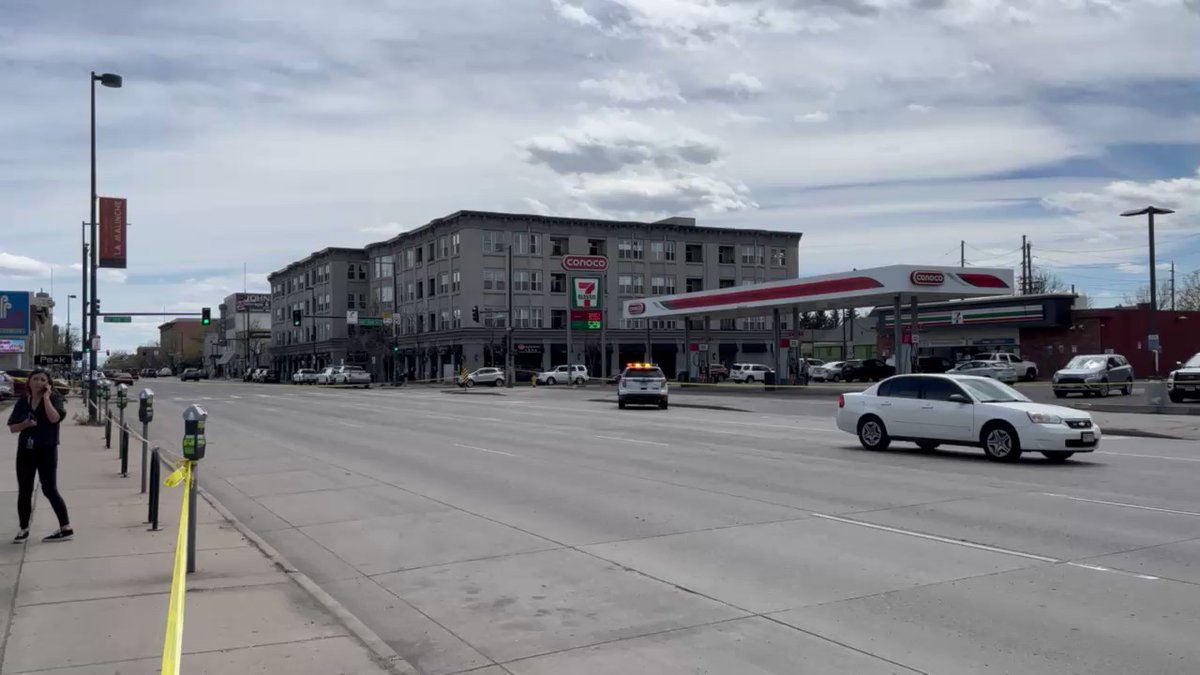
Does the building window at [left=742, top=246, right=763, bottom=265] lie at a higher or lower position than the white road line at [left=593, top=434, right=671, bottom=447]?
higher

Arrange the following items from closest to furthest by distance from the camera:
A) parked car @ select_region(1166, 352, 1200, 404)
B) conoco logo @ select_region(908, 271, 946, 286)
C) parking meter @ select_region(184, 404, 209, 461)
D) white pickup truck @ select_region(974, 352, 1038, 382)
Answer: parking meter @ select_region(184, 404, 209, 461) → parked car @ select_region(1166, 352, 1200, 404) → conoco logo @ select_region(908, 271, 946, 286) → white pickup truck @ select_region(974, 352, 1038, 382)

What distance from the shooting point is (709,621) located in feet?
23.1

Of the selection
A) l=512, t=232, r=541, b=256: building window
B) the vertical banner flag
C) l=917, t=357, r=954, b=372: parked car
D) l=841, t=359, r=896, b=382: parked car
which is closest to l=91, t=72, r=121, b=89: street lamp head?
the vertical banner flag

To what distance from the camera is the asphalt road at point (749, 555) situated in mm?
6391

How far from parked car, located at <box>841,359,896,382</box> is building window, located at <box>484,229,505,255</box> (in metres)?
32.6

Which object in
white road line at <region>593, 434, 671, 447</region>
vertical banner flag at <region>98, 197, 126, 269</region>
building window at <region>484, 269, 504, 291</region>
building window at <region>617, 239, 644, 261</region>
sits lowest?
white road line at <region>593, 434, 671, 447</region>

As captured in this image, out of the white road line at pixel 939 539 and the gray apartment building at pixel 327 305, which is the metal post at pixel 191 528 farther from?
the gray apartment building at pixel 327 305

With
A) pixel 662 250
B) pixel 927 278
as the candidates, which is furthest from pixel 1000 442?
pixel 662 250

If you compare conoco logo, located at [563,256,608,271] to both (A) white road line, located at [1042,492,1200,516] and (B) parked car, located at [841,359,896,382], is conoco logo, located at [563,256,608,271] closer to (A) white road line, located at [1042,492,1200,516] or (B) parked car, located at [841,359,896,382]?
(B) parked car, located at [841,359,896,382]

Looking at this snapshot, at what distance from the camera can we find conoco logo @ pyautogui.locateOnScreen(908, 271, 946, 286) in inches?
1678

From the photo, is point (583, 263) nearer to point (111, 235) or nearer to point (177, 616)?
point (111, 235)

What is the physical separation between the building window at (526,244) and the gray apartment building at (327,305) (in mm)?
18719

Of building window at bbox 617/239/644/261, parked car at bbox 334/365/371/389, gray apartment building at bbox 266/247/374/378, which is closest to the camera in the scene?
parked car at bbox 334/365/371/389

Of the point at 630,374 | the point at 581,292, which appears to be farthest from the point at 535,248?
the point at 630,374
